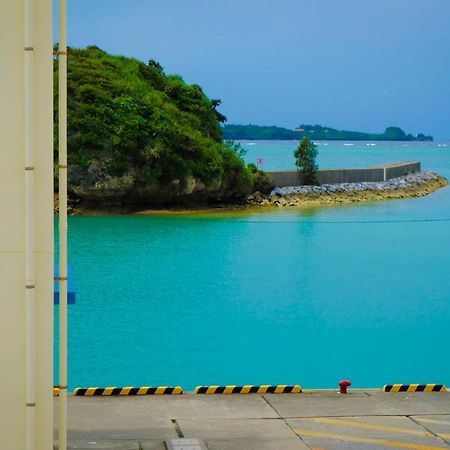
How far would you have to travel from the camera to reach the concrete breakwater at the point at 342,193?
138ft

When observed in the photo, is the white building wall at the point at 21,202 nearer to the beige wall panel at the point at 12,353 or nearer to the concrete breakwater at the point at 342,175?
the beige wall panel at the point at 12,353

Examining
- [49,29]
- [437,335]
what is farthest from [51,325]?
[437,335]

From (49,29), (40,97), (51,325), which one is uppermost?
(49,29)

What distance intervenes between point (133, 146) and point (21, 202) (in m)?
29.8

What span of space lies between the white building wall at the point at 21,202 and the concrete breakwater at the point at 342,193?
34.0 m

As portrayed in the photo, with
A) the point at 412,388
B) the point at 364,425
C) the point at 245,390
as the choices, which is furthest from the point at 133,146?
the point at 364,425

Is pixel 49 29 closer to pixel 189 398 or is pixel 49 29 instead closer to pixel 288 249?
pixel 189 398

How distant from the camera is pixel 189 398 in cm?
1084

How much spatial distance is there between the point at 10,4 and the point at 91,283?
55.4ft

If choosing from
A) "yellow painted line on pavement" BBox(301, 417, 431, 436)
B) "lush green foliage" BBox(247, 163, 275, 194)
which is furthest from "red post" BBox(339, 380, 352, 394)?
"lush green foliage" BBox(247, 163, 275, 194)

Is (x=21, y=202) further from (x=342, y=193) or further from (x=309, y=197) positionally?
(x=342, y=193)

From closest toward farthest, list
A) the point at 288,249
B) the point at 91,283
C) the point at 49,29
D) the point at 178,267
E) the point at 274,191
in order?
the point at 49,29
the point at 91,283
the point at 178,267
the point at 288,249
the point at 274,191

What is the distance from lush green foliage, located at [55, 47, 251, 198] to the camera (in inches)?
1428

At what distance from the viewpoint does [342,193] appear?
151 feet
